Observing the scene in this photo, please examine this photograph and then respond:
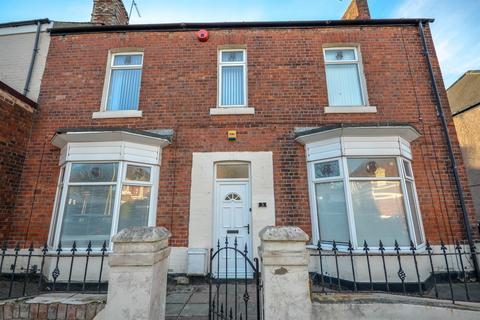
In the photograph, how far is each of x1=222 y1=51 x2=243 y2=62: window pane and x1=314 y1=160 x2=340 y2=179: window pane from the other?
3891 mm

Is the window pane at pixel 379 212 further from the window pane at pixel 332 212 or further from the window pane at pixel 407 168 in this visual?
the window pane at pixel 407 168

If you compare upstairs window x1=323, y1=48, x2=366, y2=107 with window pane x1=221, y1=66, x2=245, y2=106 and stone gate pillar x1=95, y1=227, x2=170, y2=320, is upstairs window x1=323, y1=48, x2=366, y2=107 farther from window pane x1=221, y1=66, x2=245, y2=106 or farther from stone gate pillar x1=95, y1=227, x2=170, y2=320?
stone gate pillar x1=95, y1=227, x2=170, y2=320

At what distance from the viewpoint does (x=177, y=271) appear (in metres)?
5.68

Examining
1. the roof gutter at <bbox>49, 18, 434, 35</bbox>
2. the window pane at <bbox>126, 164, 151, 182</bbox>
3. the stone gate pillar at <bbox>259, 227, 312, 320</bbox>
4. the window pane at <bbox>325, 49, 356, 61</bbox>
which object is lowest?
the stone gate pillar at <bbox>259, 227, 312, 320</bbox>

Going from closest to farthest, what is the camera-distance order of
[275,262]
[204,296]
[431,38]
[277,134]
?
[275,262] → [204,296] → [277,134] → [431,38]

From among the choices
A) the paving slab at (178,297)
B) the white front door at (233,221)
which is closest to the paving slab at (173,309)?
the paving slab at (178,297)

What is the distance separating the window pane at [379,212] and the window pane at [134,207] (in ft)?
16.1

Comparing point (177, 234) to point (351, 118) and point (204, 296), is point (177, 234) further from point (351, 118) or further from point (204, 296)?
point (351, 118)

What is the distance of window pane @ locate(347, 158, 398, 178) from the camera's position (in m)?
5.74

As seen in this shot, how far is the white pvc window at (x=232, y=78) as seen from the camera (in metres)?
6.96

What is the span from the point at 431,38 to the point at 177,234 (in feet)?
29.4

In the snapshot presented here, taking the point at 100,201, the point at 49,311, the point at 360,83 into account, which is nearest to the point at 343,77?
the point at 360,83

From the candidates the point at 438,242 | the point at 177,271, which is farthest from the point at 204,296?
the point at 438,242

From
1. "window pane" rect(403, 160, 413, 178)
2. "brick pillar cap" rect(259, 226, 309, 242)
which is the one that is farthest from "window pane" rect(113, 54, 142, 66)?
"window pane" rect(403, 160, 413, 178)
